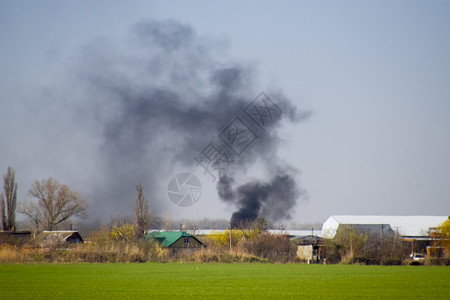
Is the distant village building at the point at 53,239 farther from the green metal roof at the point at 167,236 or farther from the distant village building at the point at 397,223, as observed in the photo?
the distant village building at the point at 397,223

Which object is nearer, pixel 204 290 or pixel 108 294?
pixel 108 294

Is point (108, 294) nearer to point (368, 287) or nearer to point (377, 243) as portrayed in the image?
point (368, 287)

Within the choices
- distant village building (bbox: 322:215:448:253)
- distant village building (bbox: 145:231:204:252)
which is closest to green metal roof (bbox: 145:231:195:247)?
distant village building (bbox: 145:231:204:252)

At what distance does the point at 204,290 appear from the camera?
20000 mm

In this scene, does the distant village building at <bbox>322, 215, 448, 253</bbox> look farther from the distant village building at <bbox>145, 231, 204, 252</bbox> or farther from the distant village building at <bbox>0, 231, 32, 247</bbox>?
the distant village building at <bbox>0, 231, 32, 247</bbox>

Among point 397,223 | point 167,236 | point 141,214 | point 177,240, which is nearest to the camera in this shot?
point 141,214

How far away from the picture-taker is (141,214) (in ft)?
186

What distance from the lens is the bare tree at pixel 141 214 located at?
184 ft

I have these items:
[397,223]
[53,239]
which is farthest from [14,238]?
[397,223]

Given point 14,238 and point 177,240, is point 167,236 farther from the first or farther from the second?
point 14,238

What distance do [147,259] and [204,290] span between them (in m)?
30.7

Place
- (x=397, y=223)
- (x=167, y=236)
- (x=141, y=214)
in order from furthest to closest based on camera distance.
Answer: (x=397, y=223) < (x=167, y=236) < (x=141, y=214)

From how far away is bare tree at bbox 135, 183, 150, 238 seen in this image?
184 feet

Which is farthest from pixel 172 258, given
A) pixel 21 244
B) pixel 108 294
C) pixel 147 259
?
pixel 108 294
